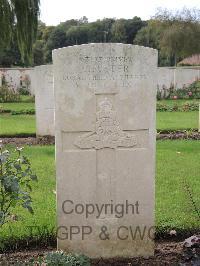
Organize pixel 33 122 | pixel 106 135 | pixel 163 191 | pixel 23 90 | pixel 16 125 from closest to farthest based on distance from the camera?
pixel 106 135, pixel 163 191, pixel 16 125, pixel 33 122, pixel 23 90

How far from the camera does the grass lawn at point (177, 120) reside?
11547 mm

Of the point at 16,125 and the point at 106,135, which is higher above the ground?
the point at 106,135

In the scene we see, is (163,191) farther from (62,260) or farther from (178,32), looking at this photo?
(178,32)

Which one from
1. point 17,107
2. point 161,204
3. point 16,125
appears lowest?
point 161,204

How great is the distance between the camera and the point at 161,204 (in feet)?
17.1

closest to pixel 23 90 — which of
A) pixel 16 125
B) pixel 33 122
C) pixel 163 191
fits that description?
pixel 33 122

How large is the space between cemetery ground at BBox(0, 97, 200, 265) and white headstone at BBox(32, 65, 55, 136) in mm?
753

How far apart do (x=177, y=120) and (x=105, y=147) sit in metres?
9.40

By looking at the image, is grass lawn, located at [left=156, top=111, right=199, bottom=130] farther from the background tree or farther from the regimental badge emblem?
the regimental badge emblem

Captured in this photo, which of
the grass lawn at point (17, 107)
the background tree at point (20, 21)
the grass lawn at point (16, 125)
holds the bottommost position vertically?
the grass lawn at point (16, 125)

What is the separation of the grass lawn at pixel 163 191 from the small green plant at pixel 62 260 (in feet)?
2.39

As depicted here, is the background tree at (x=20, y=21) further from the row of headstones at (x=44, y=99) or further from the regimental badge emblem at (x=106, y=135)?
the regimental badge emblem at (x=106, y=135)

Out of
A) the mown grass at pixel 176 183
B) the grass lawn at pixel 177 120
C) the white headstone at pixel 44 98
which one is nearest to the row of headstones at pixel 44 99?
the white headstone at pixel 44 98

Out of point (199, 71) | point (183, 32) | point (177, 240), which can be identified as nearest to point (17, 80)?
point (199, 71)
